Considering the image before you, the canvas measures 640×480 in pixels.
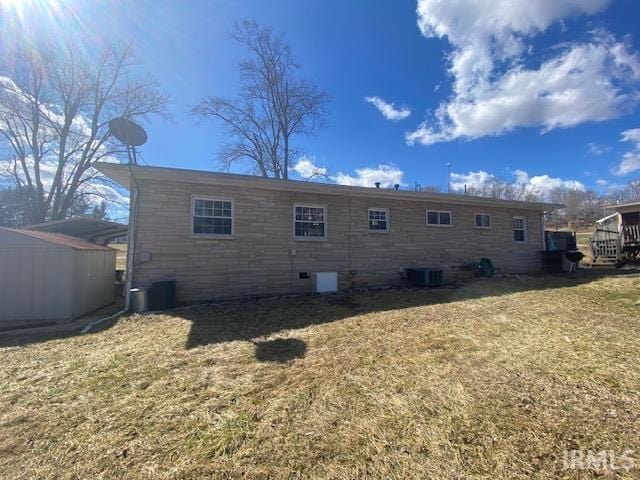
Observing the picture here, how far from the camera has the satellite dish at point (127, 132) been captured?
279 inches

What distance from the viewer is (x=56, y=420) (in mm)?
2551

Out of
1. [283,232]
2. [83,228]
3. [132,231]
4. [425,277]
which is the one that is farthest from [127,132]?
[425,277]

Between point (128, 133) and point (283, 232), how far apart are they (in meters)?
4.65

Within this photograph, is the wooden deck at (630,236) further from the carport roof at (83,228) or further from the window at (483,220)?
the carport roof at (83,228)

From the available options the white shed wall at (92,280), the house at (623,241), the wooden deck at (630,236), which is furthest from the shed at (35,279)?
the wooden deck at (630,236)

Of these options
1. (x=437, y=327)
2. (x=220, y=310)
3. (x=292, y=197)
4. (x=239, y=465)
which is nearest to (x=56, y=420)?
(x=239, y=465)

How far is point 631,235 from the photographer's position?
14.6 metres

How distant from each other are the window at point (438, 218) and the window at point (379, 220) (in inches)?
Answer: 73.2

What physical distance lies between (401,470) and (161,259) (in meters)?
7.10

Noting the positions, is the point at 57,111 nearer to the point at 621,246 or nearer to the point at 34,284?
the point at 34,284

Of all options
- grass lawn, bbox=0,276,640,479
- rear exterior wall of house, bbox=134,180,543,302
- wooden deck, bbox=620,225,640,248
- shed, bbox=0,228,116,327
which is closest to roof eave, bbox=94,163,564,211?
rear exterior wall of house, bbox=134,180,543,302

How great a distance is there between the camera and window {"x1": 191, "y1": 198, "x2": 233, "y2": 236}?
7645 mm

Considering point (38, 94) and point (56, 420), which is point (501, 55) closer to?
point (56, 420)

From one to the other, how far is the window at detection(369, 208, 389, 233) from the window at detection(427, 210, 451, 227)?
73.2 inches
